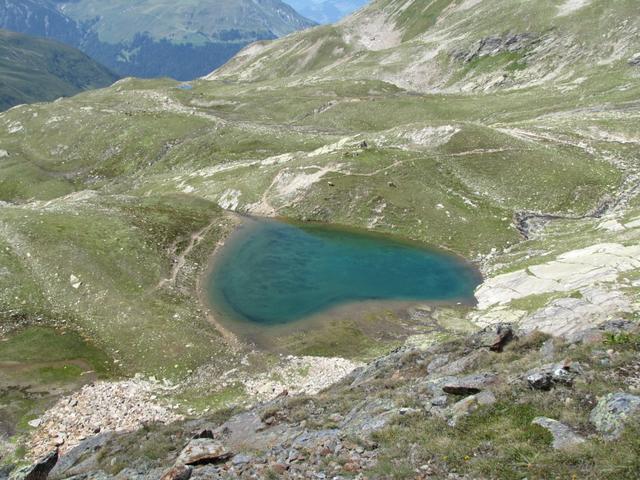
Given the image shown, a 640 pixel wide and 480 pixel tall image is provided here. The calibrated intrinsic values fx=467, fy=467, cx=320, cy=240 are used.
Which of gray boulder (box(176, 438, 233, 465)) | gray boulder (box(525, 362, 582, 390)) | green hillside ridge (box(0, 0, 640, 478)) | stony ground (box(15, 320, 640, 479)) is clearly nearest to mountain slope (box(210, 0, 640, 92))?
green hillside ridge (box(0, 0, 640, 478))

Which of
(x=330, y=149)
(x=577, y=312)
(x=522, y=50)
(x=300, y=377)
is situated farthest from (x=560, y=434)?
(x=522, y=50)

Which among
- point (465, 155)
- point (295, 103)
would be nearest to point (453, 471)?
point (465, 155)

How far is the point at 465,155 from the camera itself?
268 ft

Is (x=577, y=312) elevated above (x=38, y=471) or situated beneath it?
situated beneath

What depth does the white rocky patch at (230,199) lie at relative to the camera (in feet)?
268

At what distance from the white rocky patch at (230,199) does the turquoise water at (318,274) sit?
1256 cm

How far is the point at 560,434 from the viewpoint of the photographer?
15484 mm

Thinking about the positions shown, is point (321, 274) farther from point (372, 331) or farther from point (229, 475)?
point (229, 475)

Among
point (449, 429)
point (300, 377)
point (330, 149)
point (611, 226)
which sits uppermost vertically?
point (330, 149)

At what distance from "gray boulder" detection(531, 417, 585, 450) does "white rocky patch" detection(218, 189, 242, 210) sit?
69387 millimetres

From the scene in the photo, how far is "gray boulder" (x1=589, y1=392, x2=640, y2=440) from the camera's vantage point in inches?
586

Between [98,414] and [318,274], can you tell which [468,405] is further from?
[318,274]

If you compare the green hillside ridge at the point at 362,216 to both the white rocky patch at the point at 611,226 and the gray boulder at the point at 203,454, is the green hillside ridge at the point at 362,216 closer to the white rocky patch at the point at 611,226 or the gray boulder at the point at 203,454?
the white rocky patch at the point at 611,226

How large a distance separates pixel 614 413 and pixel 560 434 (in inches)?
74.4
